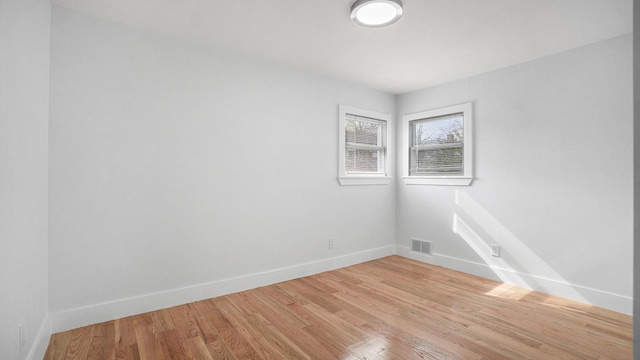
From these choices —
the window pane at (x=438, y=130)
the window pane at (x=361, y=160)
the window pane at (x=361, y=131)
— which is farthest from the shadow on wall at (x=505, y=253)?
the window pane at (x=361, y=131)

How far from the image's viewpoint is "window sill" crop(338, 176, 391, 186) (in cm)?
396

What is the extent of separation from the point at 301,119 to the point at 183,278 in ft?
6.88

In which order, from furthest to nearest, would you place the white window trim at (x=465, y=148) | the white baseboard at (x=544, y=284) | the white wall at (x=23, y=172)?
the white window trim at (x=465, y=148) < the white baseboard at (x=544, y=284) < the white wall at (x=23, y=172)

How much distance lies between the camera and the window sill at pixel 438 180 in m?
3.76

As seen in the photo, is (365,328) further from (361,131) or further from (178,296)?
(361,131)

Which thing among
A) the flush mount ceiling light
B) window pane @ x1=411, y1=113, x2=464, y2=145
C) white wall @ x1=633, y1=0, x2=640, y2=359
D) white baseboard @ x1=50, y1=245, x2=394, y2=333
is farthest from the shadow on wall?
white wall @ x1=633, y1=0, x2=640, y2=359

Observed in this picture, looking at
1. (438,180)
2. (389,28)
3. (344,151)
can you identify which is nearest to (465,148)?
(438,180)

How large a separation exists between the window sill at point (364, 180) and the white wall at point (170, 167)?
0.79 ft

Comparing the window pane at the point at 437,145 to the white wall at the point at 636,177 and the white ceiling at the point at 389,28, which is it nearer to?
the white ceiling at the point at 389,28

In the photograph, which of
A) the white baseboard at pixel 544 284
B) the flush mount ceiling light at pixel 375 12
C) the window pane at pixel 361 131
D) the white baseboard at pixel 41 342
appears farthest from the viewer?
the window pane at pixel 361 131

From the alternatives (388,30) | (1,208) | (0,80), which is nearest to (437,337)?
(388,30)

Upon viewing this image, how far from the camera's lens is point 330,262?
3.82 meters

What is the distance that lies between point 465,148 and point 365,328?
258 centimetres

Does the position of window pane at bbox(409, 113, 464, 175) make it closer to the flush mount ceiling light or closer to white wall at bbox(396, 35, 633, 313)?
white wall at bbox(396, 35, 633, 313)
